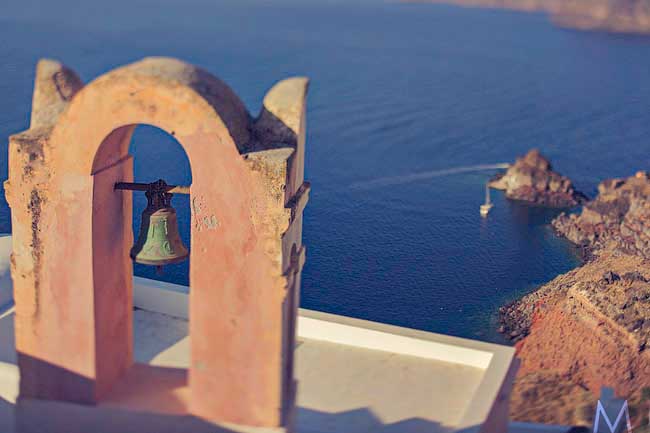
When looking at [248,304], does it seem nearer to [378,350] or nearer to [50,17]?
[378,350]

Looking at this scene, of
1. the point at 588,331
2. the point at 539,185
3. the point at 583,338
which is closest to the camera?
the point at 583,338


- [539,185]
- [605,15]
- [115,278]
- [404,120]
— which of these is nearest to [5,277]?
[115,278]

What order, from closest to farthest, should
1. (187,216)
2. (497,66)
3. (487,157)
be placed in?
1. (187,216)
2. (487,157)
3. (497,66)

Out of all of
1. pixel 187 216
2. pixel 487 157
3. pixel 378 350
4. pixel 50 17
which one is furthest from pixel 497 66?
pixel 378 350

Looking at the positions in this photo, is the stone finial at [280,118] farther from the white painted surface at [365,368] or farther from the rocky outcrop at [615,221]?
the rocky outcrop at [615,221]

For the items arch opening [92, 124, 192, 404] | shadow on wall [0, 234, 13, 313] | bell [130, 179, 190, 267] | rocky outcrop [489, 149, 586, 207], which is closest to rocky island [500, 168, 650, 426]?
rocky outcrop [489, 149, 586, 207]

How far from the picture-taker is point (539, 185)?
36875 mm

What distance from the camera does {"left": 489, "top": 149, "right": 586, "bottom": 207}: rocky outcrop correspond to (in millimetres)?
36312

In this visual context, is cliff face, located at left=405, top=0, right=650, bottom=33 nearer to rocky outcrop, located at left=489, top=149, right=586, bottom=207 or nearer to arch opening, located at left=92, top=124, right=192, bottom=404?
rocky outcrop, located at left=489, top=149, right=586, bottom=207

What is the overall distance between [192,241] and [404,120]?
41750 mm

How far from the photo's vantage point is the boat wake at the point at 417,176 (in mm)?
36719

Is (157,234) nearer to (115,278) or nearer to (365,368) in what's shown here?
(115,278)

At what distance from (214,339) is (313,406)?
7.34 ft

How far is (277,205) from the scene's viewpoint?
4887 mm
